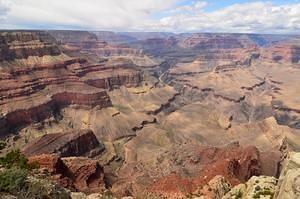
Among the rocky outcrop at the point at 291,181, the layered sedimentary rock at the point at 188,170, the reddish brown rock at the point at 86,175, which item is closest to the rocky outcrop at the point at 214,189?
the layered sedimentary rock at the point at 188,170

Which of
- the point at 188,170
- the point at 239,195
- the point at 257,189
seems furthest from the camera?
the point at 188,170

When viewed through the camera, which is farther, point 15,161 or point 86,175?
point 86,175

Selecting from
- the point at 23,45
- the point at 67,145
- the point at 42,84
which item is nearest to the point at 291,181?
the point at 67,145

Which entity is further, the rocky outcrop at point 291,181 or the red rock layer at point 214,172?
the red rock layer at point 214,172

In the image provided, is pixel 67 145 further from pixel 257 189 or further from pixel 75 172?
pixel 257 189

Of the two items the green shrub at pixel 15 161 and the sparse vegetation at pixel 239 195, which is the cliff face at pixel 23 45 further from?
the sparse vegetation at pixel 239 195

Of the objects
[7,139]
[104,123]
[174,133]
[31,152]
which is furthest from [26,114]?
[174,133]

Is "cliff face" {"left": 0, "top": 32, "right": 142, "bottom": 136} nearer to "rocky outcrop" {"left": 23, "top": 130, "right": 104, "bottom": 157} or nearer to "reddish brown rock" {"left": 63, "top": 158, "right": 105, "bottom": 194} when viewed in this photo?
"rocky outcrop" {"left": 23, "top": 130, "right": 104, "bottom": 157}
